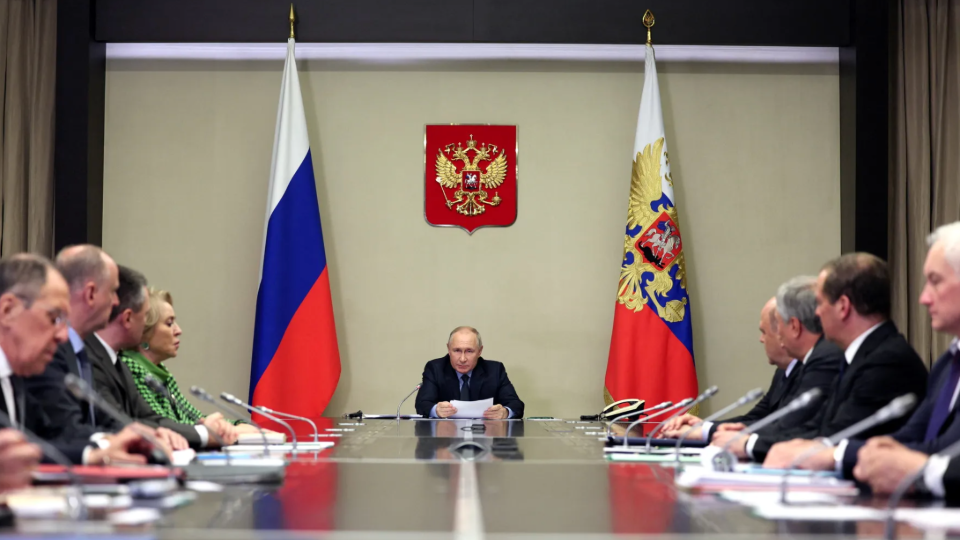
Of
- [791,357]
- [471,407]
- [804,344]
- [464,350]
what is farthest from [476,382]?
[804,344]

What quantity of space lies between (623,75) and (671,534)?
6.00 metres

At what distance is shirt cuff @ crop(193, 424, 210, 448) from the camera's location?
139 inches

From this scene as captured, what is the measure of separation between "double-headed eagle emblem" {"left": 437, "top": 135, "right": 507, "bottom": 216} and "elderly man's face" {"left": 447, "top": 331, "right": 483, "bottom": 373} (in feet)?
3.78

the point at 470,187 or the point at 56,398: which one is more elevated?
the point at 470,187

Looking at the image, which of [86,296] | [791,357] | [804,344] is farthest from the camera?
[791,357]

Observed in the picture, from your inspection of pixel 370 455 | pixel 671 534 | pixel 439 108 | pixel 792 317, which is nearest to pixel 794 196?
pixel 439 108

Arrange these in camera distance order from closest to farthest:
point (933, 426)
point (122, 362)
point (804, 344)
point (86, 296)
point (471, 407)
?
point (933, 426)
point (86, 296)
point (122, 362)
point (804, 344)
point (471, 407)

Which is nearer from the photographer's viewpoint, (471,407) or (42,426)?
(42,426)

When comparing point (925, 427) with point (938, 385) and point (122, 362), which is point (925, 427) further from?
point (122, 362)

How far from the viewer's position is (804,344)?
4.21m

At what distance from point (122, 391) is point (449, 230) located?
3730 mm

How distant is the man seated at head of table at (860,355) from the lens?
326cm

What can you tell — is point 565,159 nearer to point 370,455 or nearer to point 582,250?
point 582,250

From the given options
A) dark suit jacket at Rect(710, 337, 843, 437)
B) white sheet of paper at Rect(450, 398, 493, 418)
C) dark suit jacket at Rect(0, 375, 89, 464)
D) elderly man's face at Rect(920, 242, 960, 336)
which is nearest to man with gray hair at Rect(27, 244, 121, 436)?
dark suit jacket at Rect(0, 375, 89, 464)
